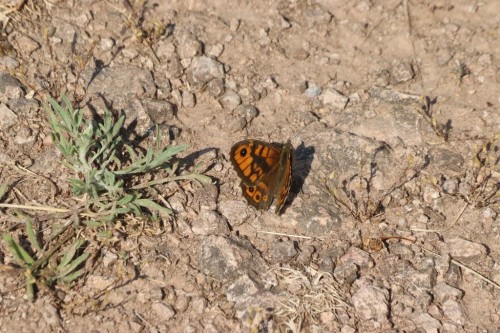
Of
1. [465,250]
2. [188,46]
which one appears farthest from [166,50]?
[465,250]

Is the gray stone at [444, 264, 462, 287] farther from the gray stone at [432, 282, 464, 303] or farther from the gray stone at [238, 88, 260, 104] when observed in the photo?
the gray stone at [238, 88, 260, 104]

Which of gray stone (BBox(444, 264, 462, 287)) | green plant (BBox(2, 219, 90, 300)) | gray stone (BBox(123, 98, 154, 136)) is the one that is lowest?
green plant (BBox(2, 219, 90, 300))

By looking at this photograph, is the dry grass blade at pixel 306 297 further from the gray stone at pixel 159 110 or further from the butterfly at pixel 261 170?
the gray stone at pixel 159 110

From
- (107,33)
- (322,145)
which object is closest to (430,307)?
(322,145)

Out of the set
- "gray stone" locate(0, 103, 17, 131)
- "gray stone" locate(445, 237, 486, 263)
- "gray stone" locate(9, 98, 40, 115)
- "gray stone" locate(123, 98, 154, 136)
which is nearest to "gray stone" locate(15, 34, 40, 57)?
"gray stone" locate(9, 98, 40, 115)

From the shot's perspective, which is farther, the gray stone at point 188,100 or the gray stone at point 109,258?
the gray stone at point 188,100

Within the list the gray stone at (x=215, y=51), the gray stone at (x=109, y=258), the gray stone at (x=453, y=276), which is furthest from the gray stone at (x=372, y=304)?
the gray stone at (x=215, y=51)

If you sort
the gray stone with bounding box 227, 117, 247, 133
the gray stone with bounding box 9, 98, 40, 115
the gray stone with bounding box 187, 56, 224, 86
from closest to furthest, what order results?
the gray stone with bounding box 9, 98, 40, 115 < the gray stone with bounding box 227, 117, 247, 133 < the gray stone with bounding box 187, 56, 224, 86
